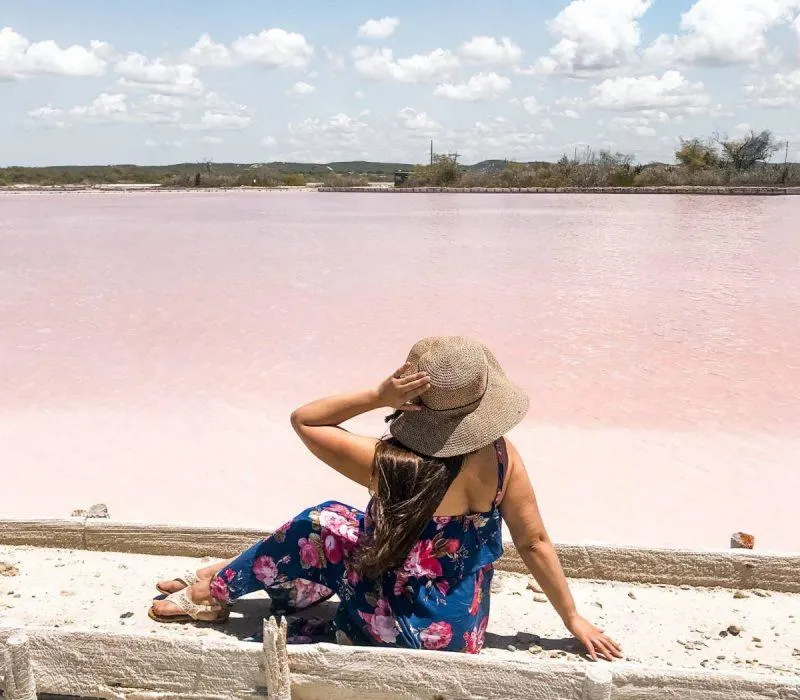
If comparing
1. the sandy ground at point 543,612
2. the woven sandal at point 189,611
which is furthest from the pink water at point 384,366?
the woven sandal at point 189,611

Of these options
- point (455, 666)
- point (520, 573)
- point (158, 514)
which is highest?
point (455, 666)

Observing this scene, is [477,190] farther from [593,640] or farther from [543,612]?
[593,640]

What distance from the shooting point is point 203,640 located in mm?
2049

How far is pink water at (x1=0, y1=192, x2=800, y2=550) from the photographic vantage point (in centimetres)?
461

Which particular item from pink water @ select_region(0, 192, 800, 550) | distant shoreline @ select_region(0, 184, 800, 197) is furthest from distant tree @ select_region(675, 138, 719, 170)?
pink water @ select_region(0, 192, 800, 550)

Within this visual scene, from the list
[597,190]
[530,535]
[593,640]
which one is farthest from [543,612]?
[597,190]

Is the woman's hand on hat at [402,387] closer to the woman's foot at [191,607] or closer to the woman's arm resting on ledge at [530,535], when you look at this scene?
the woman's arm resting on ledge at [530,535]

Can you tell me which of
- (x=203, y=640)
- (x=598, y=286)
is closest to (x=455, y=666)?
(x=203, y=640)

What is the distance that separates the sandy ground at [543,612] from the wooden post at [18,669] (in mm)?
372

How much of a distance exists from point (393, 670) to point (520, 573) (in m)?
1.08

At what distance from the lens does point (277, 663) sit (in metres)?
1.96

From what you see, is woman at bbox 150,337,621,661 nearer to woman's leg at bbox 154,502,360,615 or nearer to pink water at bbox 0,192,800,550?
woman's leg at bbox 154,502,360,615

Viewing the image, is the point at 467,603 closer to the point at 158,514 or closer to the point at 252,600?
the point at 252,600

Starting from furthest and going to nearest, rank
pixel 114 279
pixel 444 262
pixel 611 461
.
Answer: pixel 444 262, pixel 114 279, pixel 611 461
